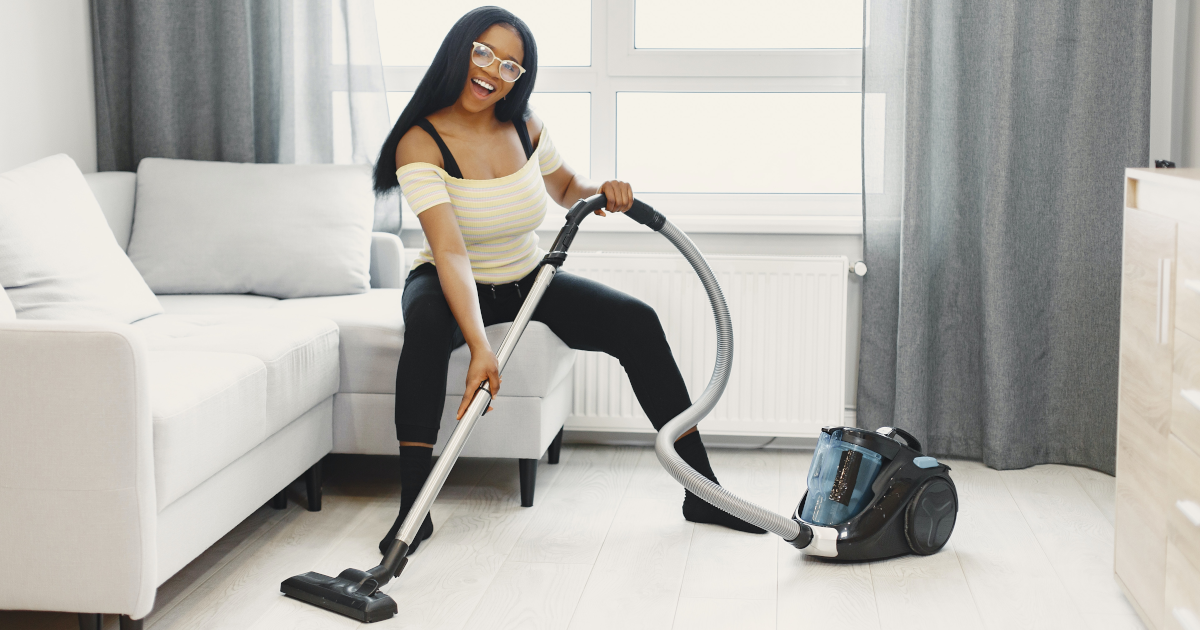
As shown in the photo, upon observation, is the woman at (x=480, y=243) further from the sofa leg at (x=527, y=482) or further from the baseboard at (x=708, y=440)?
the baseboard at (x=708, y=440)

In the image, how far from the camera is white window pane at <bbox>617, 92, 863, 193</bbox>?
2.99m

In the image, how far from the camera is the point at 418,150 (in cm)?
221

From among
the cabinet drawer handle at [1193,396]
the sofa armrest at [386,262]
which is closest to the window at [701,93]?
the sofa armrest at [386,262]

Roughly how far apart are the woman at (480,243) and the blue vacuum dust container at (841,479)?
0.22 m

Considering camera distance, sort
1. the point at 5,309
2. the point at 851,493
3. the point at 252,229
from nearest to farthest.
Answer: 1. the point at 5,309
2. the point at 851,493
3. the point at 252,229

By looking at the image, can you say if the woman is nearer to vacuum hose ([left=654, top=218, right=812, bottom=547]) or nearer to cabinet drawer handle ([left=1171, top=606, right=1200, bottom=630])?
vacuum hose ([left=654, top=218, right=812, bottom=547])

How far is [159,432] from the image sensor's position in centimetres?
164

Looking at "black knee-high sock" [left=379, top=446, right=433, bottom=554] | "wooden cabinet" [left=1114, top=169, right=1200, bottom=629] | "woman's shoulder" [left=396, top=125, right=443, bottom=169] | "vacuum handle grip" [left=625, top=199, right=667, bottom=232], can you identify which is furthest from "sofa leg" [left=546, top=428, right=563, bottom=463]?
"wooden cabinet" [left=1114, top=169, right=1200, bottom=629]

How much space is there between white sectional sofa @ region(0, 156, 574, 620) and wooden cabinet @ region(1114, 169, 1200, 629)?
1.18 metres

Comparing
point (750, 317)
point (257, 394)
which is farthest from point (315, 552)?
point (750, 317)

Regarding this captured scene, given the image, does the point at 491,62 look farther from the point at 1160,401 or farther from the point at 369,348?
the point at 1160,401

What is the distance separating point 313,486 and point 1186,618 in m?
1.73

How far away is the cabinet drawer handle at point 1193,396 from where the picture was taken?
1.50 metres

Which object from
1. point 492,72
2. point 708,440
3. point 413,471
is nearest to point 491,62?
point 492,72
